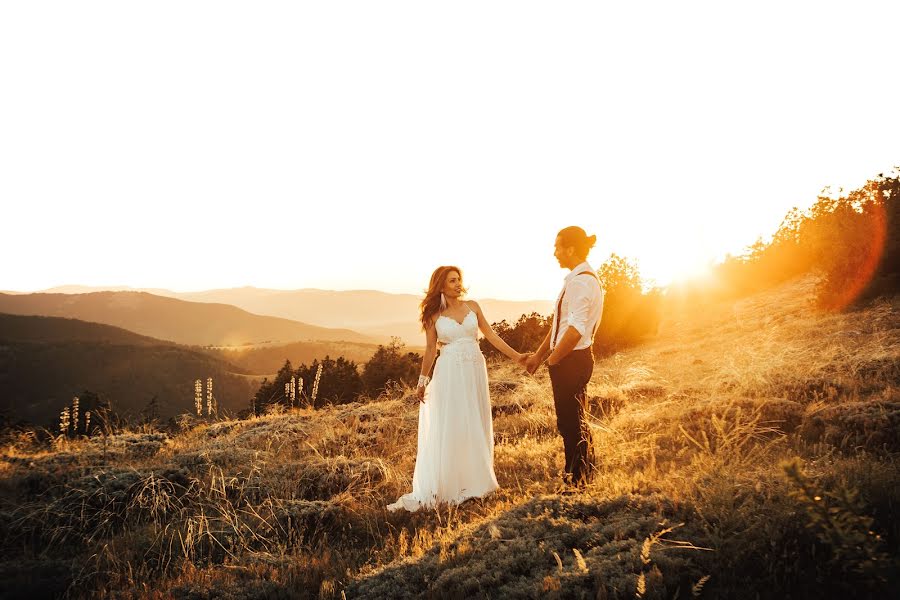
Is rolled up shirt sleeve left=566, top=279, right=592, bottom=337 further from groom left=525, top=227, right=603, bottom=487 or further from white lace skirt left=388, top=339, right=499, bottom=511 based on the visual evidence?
white lace skirt left=388, top=339, right=499, bottom=511

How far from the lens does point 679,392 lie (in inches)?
344

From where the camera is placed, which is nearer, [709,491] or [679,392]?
[709,491]

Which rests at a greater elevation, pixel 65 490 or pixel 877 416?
pixel 877 416

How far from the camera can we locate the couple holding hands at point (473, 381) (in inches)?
198

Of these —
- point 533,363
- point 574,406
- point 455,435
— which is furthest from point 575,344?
point 455,435

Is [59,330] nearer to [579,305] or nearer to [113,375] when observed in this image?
[113,375]

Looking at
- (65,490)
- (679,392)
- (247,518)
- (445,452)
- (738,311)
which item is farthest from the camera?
(738,311)

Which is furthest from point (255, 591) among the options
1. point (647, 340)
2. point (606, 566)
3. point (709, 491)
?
point (647, 340)

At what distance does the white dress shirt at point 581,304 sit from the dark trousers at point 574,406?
0.55ft

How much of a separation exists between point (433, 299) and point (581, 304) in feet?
6.36

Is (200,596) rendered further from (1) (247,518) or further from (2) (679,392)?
(2) (679,392)

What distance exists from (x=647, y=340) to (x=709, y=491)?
15.8 meters

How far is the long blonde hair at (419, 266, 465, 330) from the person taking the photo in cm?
621

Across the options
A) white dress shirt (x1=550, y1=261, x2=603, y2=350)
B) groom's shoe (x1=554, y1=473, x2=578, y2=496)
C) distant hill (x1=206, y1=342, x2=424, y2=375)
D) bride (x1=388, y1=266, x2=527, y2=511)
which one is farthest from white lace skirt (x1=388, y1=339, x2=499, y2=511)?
distant hill (x1=206, y1=342, x2=424, y2=375)
